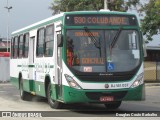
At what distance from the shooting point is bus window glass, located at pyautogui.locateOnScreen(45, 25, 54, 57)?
16.2 meters

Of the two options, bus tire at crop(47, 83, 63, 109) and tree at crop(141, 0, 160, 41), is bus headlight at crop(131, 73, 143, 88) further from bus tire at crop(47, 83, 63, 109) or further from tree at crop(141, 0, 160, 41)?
tree at crop(141, 0, 160, 41)

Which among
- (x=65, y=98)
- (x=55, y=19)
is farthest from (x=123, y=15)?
(x=65, y=98)

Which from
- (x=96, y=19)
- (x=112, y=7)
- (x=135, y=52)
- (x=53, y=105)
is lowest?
(x=53, y=105)

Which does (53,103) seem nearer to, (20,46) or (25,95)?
(25,95)

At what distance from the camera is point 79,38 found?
48.0ft

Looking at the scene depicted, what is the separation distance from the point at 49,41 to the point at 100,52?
104 inches

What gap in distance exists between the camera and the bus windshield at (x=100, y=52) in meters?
14.4

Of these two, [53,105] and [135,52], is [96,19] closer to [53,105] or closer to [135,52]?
[135,52]

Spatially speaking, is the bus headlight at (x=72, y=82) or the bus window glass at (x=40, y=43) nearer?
the bus headlight at (x=72, y=82)

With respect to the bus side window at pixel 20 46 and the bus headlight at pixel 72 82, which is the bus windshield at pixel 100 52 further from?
the bus side window at pixel 20 46

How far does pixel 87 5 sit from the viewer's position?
45625 millimetres

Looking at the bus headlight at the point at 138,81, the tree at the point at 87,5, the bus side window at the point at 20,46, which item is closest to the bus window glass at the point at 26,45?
the bus side window at the point at 20,46

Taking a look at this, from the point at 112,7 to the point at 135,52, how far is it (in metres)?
29.2

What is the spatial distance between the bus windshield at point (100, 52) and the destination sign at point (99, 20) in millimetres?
284
